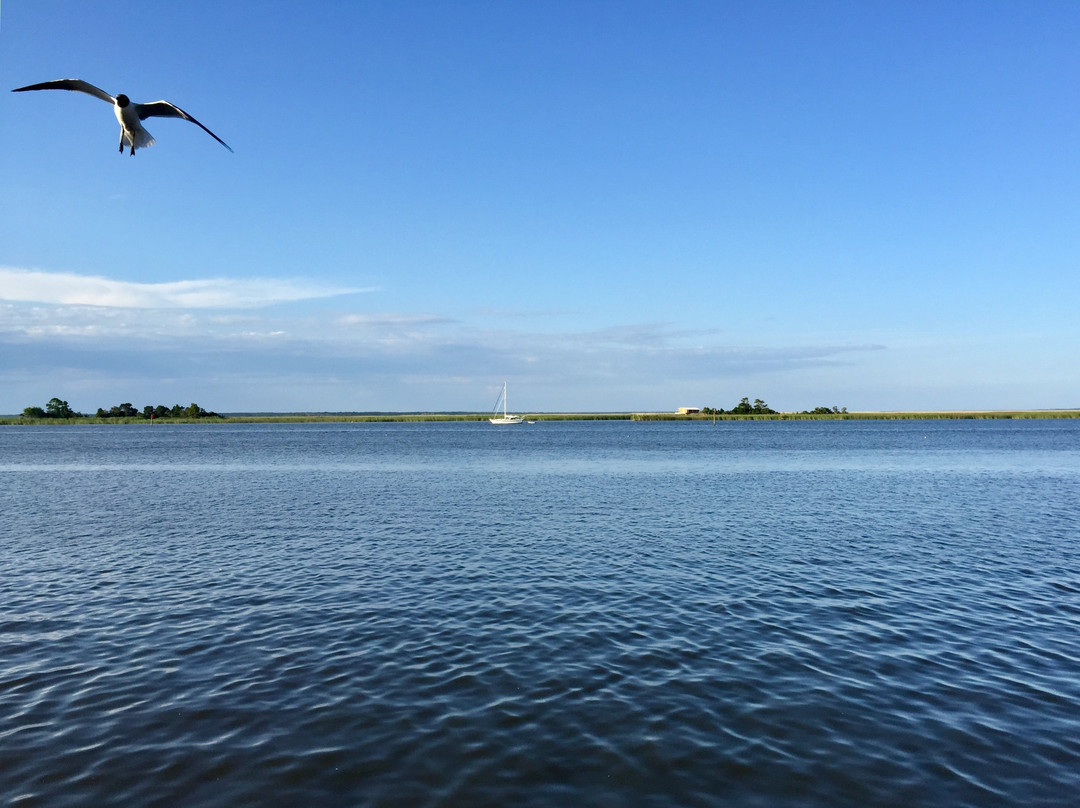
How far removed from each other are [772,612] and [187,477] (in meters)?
61.6

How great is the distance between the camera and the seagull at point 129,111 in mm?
12305

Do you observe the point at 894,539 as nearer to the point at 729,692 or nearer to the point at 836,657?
the point at 836,657

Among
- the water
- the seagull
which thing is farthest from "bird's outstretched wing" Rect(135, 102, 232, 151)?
the water

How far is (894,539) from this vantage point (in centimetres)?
3164

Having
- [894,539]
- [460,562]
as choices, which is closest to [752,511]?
[894,539]

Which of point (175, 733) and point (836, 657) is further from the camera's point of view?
point (836, 657)

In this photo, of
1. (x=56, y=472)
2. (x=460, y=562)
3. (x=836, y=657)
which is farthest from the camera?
(x=56, y=472)

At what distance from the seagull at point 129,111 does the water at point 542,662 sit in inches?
419

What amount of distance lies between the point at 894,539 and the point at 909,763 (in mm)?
22925

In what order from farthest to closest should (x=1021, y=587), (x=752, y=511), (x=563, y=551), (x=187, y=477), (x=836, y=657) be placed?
(x=187, y=477) → (x=752, y=511) → (x=563, y=551) → (x=1021, y=587) → (x=836, y=657)

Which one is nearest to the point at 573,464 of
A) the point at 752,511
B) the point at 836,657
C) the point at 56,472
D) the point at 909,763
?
the point at 752,511

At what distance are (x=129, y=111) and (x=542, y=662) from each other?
13815 millimetres

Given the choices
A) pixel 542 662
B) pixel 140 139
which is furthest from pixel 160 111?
pixel 542 662

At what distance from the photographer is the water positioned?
10.7 metres
